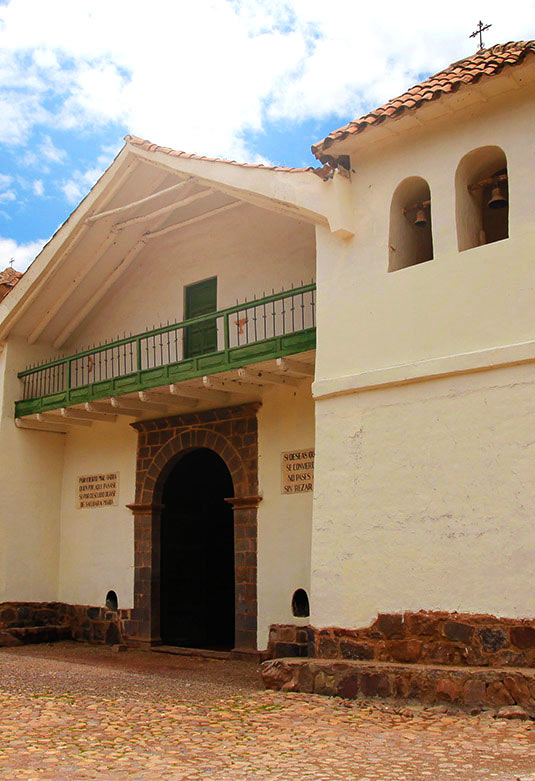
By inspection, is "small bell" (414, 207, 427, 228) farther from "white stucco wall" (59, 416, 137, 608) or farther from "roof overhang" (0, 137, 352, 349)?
"white stucco wall" (59, 416, 137, 608)

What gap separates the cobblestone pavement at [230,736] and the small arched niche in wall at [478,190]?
166 inches

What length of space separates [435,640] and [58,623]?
780 centimetres

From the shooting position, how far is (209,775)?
4.97 meters

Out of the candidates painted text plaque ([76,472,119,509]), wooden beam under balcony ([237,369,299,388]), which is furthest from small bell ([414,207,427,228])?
painted text plaque ([76,472,119,509])

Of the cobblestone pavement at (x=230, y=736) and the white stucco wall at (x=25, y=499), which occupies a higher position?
the white stucco wall at (x=25, y=499)

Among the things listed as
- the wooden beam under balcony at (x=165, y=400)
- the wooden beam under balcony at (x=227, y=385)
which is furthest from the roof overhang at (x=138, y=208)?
the wooden beam under balcony at (x=165, y=400)

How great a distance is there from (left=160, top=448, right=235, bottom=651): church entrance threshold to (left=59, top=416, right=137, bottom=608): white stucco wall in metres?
0.59

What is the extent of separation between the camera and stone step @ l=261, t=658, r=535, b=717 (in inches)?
250

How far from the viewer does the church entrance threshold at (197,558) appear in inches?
483

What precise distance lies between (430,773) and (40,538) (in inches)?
374

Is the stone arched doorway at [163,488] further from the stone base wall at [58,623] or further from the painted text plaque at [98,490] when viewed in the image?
the painted text plaque at [98,490]

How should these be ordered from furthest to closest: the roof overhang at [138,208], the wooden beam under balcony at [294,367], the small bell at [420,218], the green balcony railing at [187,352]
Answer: the green balcony railing at [187,352] < the wooden beam under balcony at [294,367] < the roof overhang at [138,208] < the small bell at [420,218]

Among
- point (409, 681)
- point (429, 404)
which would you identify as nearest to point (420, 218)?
point (429, 404)

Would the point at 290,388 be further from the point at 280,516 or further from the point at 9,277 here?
the point at 9,277
